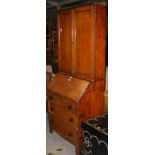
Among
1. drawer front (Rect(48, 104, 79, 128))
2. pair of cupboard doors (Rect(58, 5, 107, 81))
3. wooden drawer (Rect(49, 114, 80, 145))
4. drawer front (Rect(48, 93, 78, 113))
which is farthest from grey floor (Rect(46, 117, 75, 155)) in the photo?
pair of cupboard doors (Rect(58, 5, 107, 81))

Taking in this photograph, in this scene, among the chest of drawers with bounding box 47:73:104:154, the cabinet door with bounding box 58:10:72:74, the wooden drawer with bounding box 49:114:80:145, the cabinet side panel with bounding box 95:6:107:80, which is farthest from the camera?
the cabinet door with bounding box 58:10:72:74

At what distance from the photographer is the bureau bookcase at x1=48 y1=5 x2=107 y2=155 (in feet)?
8.25

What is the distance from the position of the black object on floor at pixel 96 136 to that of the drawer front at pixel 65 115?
0.23 m

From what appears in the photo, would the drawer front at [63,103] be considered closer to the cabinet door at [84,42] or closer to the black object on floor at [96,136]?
the black object on floor at [96,136]

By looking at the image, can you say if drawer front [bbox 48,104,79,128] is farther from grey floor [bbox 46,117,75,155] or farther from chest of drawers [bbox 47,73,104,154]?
grey floor [bbox 46,117,75,155]

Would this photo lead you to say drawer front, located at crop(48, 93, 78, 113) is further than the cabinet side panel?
Yes

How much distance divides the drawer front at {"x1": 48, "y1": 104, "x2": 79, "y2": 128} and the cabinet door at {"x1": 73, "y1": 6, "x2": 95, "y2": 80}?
526 millimetres

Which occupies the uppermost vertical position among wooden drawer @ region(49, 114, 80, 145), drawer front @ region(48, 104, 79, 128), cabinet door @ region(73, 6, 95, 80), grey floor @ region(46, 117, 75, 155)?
cabinet door @ region(73, 6, 95, 80)
